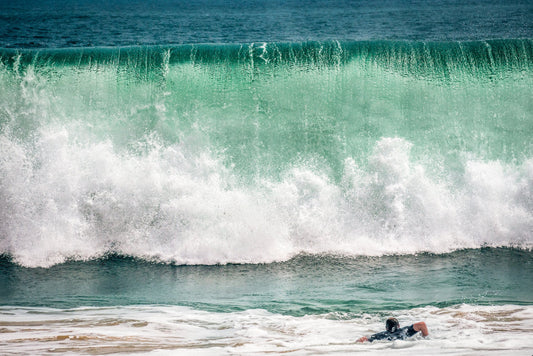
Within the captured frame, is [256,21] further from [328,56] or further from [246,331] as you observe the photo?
[246,331]

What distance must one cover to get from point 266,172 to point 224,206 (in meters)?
0.93

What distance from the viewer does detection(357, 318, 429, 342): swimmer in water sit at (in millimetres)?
5496

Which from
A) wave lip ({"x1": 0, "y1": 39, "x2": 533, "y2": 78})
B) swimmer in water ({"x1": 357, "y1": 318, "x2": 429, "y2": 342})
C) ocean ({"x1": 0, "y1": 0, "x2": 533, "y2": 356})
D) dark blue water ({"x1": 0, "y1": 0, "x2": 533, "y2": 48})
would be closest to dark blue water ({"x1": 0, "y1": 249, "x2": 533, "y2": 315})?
ocean ({"x1": 0, "y1": 0, "x2": 533, "y2": 356})

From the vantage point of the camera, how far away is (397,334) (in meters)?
5.50

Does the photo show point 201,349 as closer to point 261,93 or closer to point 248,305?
point 248,305

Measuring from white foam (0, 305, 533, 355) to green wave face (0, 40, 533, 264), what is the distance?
204 cm

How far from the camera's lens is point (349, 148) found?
9203 mm

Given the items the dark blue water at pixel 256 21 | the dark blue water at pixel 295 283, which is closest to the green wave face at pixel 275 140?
the dark blue water at pixel 295 283

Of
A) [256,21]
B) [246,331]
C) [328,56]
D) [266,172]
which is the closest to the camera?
[246,331]

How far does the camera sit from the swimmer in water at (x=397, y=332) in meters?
5.50

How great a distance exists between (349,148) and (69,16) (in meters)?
14.0

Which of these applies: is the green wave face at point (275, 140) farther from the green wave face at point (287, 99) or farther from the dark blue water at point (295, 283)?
the dark blue water at point (295, 283)

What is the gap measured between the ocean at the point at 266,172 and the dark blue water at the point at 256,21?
4969 mm

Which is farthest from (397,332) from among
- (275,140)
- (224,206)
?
(275,140)
